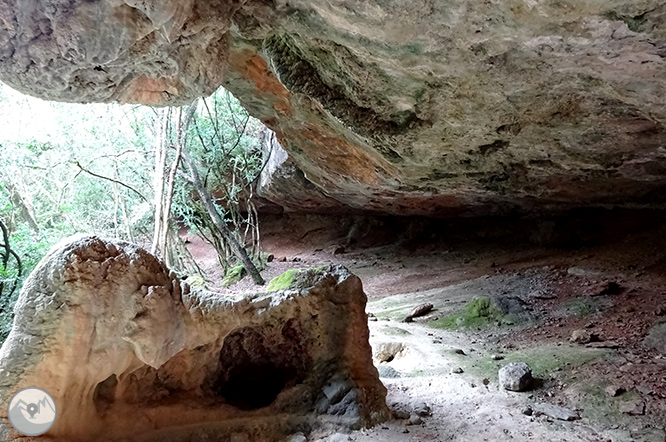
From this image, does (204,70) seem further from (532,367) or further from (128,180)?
(128,180)

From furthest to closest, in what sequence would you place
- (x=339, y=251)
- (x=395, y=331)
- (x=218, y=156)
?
(x=339, y=251)
(x=218, y=156)
(x=395, y=331)

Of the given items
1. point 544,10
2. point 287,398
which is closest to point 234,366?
point 287,398

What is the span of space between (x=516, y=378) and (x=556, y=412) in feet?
1.59

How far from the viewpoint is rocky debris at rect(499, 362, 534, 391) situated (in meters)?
4.00

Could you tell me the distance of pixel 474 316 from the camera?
6430 millimetres

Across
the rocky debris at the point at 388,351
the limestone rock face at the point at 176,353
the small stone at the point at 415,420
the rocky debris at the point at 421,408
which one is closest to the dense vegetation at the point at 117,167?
the rocky debris at the point at 388,351

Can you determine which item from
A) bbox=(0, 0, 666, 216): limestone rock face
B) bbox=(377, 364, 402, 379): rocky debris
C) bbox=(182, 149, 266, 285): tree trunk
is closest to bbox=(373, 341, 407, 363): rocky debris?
bbox=(377, 364, 402, 379): rocky debris

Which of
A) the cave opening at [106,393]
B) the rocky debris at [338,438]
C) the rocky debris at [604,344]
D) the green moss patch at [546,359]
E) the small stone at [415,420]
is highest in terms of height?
the cave opening at [106,393]

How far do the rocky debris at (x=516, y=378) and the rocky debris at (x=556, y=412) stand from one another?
27 centimetres

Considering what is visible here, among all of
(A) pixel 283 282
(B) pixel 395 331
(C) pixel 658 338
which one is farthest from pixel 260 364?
(C) pixel 658 338

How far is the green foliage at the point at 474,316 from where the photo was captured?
6309 mm

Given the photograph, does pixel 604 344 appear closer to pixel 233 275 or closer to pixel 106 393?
pixel 106 393

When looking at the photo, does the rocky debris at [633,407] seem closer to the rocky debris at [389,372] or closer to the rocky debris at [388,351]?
the rocky debris at [389,372]

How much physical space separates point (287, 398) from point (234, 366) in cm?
54
